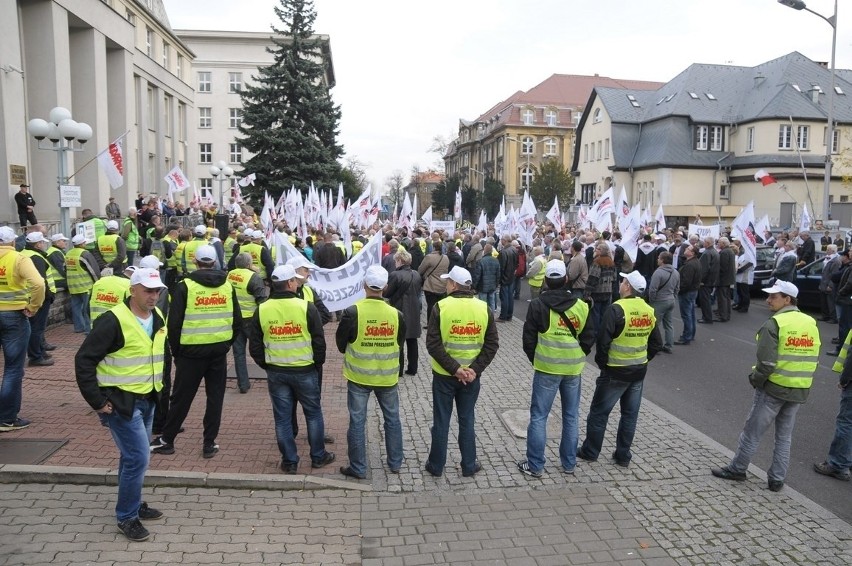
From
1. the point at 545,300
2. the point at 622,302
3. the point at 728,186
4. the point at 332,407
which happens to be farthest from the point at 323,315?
the point at 728,186

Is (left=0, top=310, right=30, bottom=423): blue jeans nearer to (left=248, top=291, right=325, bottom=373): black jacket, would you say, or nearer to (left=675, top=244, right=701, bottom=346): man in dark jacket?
(left=248, top=291, right=325, bottom=373): black jacket

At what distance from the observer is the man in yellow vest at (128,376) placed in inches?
184

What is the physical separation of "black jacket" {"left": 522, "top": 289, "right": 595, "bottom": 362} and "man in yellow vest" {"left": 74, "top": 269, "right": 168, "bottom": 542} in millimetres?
3265

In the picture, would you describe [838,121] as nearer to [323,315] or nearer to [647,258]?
[647,258]

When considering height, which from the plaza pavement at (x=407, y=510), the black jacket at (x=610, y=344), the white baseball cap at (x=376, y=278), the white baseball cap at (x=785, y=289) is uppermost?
the white baseball cap at (x=376, y=278)

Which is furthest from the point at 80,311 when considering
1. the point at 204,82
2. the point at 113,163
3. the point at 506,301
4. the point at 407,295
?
the point at 204,82

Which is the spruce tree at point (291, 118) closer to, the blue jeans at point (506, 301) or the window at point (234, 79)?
the blue jeans at point (506, 301)

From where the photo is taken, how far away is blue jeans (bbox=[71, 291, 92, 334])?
11594mm

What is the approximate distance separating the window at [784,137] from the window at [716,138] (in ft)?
15.4

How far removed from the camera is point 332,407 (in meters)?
8.52

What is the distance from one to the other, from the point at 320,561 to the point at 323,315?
136 inches

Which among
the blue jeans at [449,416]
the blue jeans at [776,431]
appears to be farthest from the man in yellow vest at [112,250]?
the blue jeans at [776,431]

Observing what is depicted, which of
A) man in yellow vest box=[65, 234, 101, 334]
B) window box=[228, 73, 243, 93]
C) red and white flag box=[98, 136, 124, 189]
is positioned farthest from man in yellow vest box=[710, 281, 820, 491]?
window box=[228, 73, 243, 93]

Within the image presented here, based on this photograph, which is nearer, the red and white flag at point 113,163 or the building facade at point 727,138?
the red and white flag at point 113,163
